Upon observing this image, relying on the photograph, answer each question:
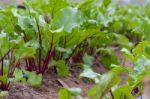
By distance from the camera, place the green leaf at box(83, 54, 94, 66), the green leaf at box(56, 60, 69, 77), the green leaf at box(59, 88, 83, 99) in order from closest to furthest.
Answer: the green leaf at box(59, 88, 83, 99), the green leaf at box(56, 60, 69, 77), the green leaf at box(83, 54, 94, 66)

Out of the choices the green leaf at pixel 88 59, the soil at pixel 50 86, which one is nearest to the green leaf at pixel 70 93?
the soil at pixel 50 86

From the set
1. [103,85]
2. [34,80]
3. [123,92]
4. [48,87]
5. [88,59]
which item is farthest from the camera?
[88,59]

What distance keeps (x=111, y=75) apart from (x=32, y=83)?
0.70 metres

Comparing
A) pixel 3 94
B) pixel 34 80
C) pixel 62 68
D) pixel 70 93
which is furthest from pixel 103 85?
pixel 62 68

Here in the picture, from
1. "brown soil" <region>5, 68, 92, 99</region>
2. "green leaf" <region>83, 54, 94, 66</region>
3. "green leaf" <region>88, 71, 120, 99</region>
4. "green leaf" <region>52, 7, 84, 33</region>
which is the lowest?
"brown soil" <region>5, 68, 92, 99</region>

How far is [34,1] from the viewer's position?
2656 mm

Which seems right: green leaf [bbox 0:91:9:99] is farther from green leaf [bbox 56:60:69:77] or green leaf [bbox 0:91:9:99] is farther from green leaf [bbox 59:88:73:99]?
green leaf [bbox 56:60:69:77]

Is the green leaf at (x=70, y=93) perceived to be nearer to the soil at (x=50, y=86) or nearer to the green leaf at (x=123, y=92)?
the green leaf at (x=123, y=92)

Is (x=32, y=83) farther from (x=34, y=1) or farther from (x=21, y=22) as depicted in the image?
(x=34, y=1)

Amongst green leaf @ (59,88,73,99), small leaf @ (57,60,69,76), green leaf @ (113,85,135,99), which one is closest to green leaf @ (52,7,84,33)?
small leaf @ (57,60,69,76)

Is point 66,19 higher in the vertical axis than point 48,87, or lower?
higher

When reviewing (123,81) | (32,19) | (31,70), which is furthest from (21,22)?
(123,81)

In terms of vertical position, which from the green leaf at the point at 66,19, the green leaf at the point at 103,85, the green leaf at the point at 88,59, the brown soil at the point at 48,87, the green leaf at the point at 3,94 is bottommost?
the brown soil at the point at 48,87

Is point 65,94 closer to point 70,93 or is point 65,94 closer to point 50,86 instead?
point 70,93
